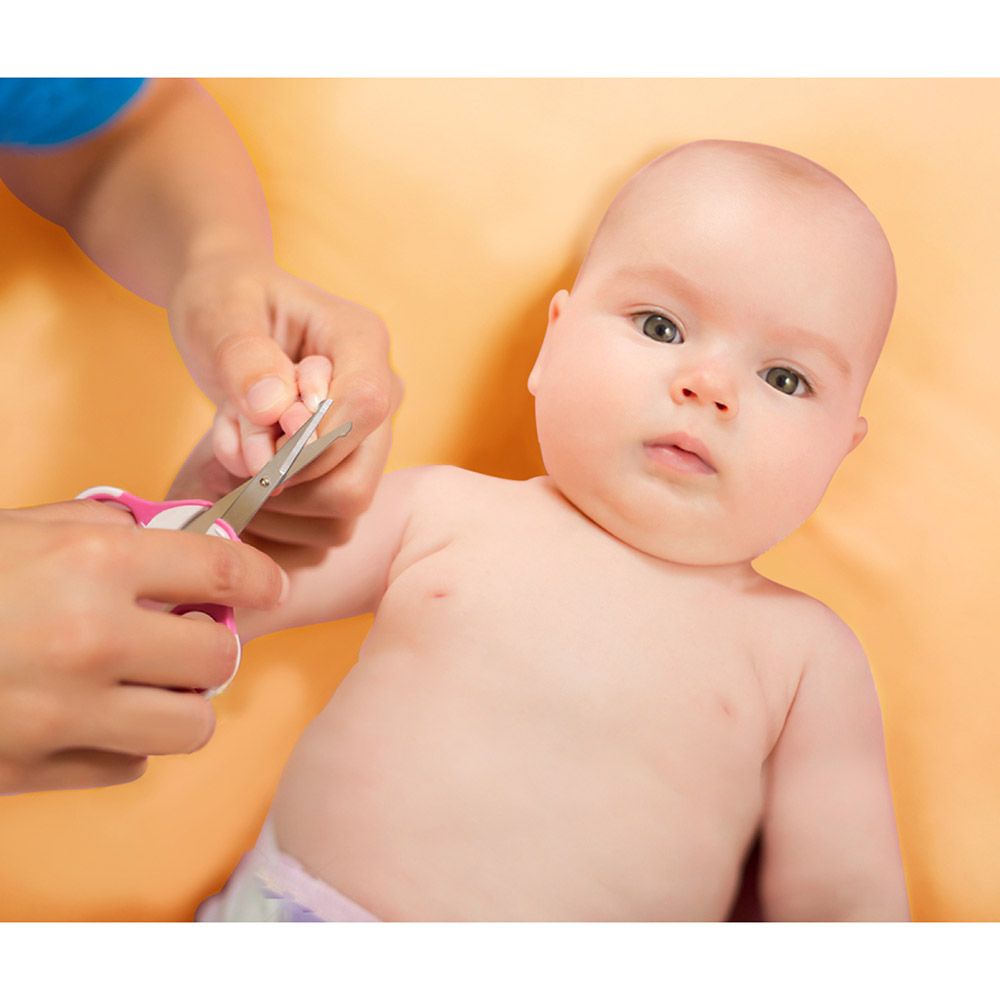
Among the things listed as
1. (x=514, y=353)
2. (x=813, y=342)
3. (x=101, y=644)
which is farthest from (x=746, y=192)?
(x=101, y=644)

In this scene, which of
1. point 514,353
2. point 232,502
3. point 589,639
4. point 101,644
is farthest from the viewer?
point 514,353

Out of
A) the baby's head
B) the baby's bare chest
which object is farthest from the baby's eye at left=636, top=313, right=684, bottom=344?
the baby's bare chest

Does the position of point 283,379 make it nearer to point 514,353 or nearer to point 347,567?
point 347,567

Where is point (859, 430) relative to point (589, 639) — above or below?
above

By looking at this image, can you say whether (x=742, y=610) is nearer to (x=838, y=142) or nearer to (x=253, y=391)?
(x=253, y=391)

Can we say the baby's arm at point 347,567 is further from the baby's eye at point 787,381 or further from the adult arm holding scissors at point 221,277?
the baby's eye at point 787,381

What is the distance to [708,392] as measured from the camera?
3.47ft

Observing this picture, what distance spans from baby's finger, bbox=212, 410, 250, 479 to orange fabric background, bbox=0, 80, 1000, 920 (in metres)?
0.29

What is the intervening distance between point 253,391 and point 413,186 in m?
0.55

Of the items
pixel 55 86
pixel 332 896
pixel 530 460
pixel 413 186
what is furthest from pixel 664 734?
pixel 55 86

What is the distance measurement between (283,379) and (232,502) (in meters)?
0.12

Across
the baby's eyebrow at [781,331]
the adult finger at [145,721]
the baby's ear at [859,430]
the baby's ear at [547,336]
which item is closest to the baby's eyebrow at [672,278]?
the baby's eyebrow at [781,331]

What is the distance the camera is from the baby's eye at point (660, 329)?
113 cm

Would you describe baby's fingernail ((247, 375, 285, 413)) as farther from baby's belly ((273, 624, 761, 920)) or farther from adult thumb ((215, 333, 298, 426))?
baby's belly ((273, 624, 761, 920))
